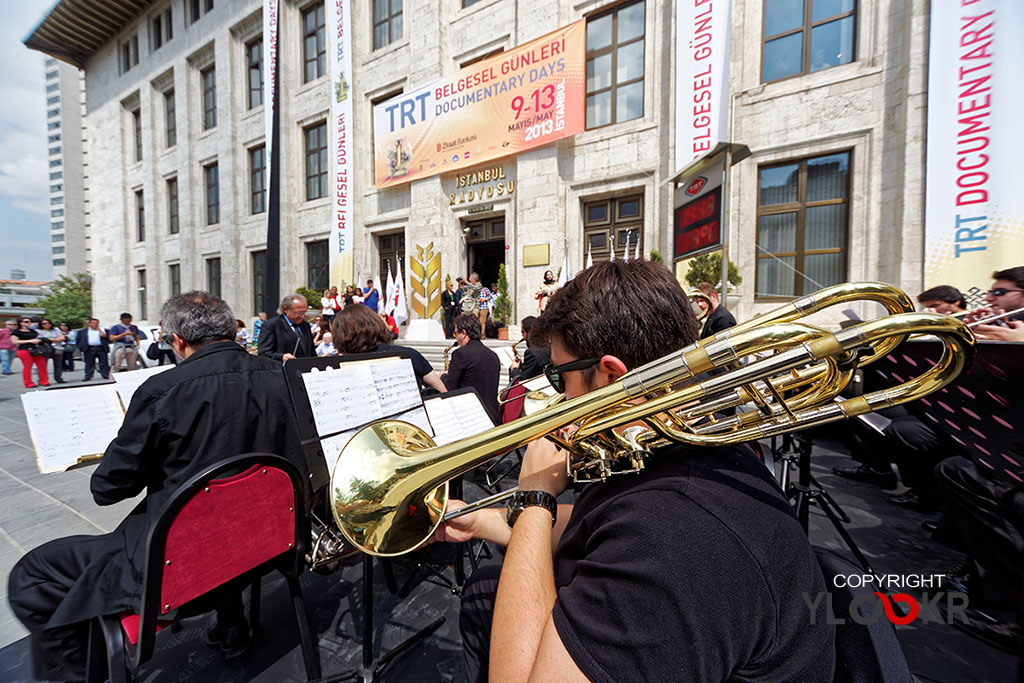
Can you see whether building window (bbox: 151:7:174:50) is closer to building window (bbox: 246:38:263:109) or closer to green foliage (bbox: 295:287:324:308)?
building window (bbox: 246:38:263:109)

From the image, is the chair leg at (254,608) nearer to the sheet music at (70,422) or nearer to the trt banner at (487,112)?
the sheet music at (70,422)

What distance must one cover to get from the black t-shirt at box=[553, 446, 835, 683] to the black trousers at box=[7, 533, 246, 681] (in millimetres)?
1591

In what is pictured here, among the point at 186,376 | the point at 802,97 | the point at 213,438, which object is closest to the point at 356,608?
the point at 213,438

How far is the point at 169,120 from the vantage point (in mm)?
19953

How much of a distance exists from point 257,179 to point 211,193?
342 centimetres

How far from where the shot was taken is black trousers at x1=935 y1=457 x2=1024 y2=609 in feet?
6.07

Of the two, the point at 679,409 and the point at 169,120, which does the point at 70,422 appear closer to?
the point at 679,409

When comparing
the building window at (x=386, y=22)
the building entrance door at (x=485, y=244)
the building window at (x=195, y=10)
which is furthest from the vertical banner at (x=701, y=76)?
the building window at (x=195, y=10)

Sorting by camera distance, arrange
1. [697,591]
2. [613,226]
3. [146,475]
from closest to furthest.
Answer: [697,591], [146,475], [613,226]

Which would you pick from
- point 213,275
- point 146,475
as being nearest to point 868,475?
point 146,475

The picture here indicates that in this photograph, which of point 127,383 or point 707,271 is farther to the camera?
point 707,271

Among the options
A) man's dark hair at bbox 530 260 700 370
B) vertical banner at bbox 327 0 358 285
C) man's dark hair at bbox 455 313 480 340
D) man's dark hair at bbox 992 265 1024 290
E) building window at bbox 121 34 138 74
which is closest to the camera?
man's dark hair at bbox 530 260 700 370

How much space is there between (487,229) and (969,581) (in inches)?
456

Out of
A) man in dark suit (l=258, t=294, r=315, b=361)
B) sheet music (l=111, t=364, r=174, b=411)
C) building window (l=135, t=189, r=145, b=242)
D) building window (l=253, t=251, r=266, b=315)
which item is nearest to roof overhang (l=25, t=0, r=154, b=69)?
building window (l=135, t=189, r=145, b=242)
